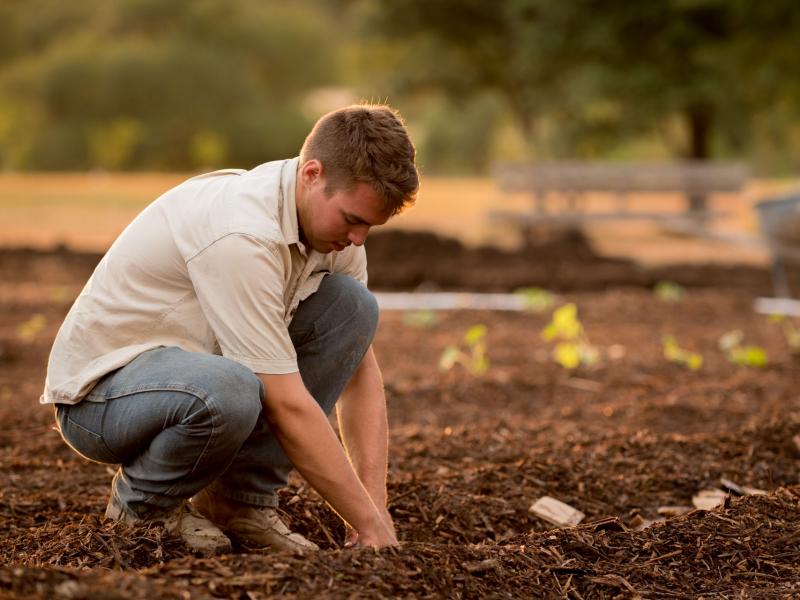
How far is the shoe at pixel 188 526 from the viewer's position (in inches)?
111

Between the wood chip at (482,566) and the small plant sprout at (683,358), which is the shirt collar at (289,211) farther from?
the small plant sprout at (683,358)

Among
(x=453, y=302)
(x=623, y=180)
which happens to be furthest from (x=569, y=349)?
(x=623, y=180)

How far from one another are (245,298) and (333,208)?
0.33 metres

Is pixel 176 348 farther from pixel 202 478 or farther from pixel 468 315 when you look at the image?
pixel 468 315

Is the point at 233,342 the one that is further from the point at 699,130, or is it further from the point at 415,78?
the point at 415,78

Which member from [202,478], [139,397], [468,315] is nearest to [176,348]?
[139,397]

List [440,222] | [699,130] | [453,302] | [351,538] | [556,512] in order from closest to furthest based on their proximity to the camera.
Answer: [351,538] < [556,512] < [453,302] < [699,130] < [440,222]

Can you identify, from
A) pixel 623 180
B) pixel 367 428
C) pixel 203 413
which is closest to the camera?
pixel 203 413

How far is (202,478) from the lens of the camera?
9.02 feet

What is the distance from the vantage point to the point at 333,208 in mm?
2594

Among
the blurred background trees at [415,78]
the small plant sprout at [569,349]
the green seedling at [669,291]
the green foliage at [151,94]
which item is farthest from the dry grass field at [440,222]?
the green foliage at [151,94]

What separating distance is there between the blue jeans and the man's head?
411 mm

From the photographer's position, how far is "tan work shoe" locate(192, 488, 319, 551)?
2926 millimetres

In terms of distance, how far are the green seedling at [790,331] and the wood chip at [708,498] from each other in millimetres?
2900
